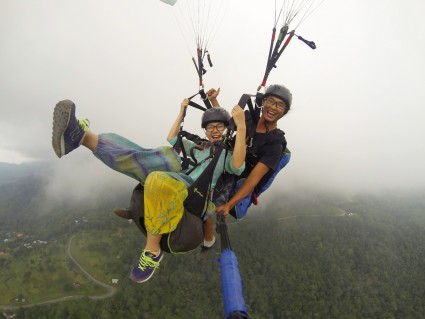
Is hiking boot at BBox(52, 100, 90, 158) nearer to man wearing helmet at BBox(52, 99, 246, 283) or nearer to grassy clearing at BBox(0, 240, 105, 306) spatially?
man wearing helmet at BBox(52, 99, 246, 283)

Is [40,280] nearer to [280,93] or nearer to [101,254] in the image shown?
[101,254]

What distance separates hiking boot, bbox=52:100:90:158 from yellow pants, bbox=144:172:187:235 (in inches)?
52.7

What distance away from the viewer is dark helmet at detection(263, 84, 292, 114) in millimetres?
4560

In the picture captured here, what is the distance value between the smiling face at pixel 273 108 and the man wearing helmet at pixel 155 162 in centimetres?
72

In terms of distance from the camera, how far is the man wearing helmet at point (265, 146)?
161 inches

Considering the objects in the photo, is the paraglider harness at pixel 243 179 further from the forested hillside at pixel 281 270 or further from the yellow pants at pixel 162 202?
the forested hillside at pixel 281 270

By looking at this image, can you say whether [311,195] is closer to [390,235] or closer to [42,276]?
[390,235]

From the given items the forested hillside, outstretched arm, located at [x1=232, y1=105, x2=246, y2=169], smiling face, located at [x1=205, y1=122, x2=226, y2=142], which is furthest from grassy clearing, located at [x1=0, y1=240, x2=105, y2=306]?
outstretched arm, located at [x1=232, y1=105, x2=246, y2=169]

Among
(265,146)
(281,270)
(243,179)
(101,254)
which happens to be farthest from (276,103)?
(281,270)

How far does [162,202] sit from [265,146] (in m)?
2.03

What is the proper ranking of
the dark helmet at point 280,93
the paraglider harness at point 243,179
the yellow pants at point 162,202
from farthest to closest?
the dark helmet at point 280,93 → the paraglider harness at point 243,179 → the yellow pants at point 162,202

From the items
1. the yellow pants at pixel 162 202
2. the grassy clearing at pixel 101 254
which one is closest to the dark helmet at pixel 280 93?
the yellow pants at pixel 162 202

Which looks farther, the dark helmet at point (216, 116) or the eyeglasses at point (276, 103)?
the eyeglasses at point (276, 103)

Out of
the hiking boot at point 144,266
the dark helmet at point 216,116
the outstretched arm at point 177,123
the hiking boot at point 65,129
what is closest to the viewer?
the hiking boot at point 144,266
